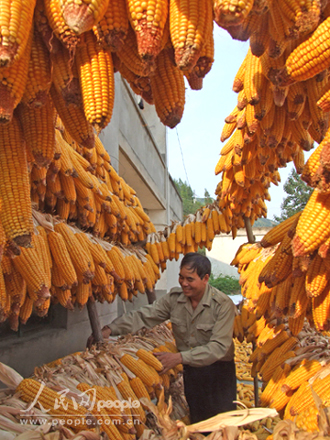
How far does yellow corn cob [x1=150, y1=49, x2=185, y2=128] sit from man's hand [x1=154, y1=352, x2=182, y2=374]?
3042mm

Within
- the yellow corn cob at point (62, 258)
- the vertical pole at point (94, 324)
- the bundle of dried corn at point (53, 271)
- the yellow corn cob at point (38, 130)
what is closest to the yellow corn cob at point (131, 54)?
the yellow corn cob at point (38, 130)

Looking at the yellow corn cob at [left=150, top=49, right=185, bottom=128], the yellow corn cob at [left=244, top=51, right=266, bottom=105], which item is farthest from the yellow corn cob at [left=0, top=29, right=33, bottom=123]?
the yellow corn cob at [left=244, top=51, right=266, bottom=105]

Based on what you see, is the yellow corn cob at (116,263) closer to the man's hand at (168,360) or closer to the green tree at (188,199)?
the man's hand at (168,360)

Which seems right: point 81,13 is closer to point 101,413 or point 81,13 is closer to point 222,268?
point 101,413

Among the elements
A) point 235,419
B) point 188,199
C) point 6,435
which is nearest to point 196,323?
point 235,419

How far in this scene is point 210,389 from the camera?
3803 millimetres

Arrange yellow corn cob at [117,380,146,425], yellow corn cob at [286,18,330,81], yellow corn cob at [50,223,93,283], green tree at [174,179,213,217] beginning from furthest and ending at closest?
green tree at [174,179,213,217] → yellow corn cob at [117,380,146,425] → yellow corn cob at [50,223,93,283] → yellow corn cob at [286,18,330,81]

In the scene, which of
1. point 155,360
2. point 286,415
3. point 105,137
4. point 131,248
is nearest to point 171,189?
point 105,137

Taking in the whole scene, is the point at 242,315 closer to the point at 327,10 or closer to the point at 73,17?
the point at 327,10

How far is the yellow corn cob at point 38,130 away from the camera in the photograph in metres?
1.35

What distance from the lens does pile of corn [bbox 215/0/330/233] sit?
1.21 metres

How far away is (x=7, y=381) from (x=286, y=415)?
2.00 metres

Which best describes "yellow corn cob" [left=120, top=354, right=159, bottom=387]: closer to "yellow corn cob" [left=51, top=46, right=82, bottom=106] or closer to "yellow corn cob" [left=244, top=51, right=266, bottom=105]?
"yellow corn cob" [left=244, top=51, right=266, bottom=105]

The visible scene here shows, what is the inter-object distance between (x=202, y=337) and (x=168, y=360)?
457 millimetres
